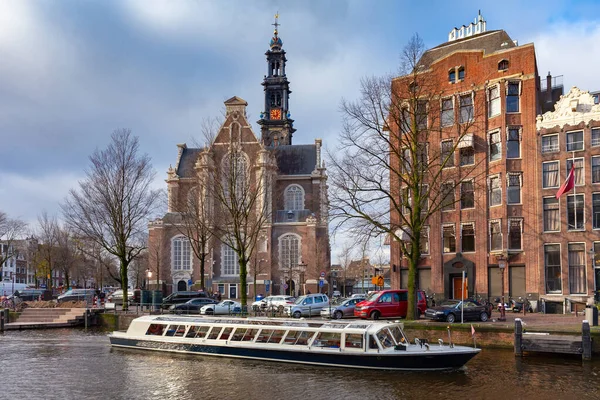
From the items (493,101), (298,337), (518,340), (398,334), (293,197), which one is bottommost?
(518,340)

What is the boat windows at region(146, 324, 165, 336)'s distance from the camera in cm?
3122

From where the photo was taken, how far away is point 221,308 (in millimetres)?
43969

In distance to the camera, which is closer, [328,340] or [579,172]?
[328,340]

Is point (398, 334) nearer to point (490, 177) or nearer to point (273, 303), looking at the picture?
point (273, 303)

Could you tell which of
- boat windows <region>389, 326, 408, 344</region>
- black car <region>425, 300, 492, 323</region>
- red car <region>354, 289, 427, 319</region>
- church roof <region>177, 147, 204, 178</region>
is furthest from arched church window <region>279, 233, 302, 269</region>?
boat windows <region>389, 326, 408, 344</region>

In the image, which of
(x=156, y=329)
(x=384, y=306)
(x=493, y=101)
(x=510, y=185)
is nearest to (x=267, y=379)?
(x=156, y=329)

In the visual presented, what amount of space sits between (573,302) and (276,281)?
41.6 metres

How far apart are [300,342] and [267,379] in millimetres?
3364

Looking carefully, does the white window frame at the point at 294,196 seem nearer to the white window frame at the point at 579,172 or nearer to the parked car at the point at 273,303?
the parked car at the point at 273,303

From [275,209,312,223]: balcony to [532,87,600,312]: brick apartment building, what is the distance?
127 ft

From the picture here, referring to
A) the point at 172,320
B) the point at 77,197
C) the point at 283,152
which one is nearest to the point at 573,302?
the point at 172,320

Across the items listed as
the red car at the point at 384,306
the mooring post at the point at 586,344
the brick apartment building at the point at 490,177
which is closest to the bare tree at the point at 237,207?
the red car at the point at 384,306

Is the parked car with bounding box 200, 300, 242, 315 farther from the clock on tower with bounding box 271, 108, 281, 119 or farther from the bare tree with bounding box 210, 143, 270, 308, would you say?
the clock on tower with bounding box 271, 108, 281, 119

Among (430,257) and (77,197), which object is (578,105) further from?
(77,197)
